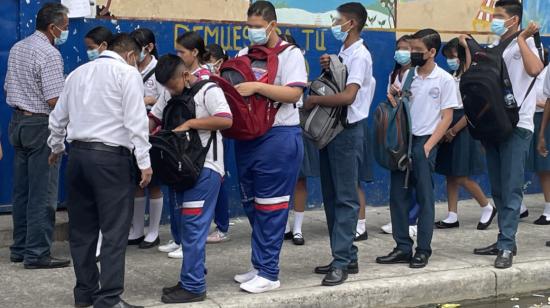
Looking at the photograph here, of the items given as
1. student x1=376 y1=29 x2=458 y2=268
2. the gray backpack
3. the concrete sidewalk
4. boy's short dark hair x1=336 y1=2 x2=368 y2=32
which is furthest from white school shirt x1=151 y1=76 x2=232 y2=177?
student x1=376 y1=29 x2=458 y2=268

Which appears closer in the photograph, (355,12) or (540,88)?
(355,12)

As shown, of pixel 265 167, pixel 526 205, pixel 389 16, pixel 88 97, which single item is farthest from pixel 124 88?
A: pixel 526 205

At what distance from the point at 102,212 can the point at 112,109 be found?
637 mm

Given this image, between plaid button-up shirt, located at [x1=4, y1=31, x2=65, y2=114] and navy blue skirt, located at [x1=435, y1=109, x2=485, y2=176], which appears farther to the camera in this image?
navy blue skirt, located at [x1=435, y1=109, x2=485, y2=176]

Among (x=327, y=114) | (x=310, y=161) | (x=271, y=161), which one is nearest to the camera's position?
(x=271, y=161)

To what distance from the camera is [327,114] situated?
634 cm

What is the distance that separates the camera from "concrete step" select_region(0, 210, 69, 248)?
741 cm

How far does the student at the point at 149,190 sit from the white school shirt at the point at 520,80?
2.80 m

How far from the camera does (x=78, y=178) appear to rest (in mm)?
5551

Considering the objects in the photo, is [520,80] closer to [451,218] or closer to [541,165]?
[451,218]

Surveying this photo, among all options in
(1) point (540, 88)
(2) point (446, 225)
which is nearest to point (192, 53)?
(2) point (446, 225)

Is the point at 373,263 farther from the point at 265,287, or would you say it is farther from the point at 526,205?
the point at 526,205

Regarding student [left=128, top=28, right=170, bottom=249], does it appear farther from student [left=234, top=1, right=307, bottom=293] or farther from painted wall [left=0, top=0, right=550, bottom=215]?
student [left=234, top=1, right=307, bottom=293]

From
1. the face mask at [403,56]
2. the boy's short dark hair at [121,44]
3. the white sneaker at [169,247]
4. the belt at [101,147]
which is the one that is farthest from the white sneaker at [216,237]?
the boy's short dark hair at [121,44]
